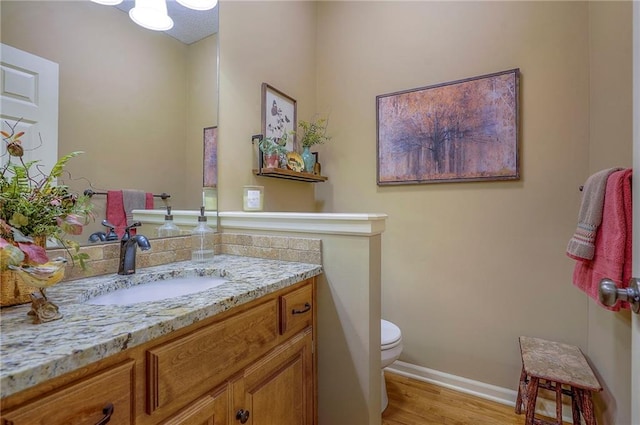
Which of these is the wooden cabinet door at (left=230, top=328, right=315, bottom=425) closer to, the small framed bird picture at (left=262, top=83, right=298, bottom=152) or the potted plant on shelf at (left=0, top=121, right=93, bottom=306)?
the potted plant on shelf at (left=0, top=121, right=93, bottom=306)

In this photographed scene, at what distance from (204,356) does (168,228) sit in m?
0.82

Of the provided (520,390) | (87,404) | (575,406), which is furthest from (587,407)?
(87,404)

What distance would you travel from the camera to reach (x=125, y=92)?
121 cm

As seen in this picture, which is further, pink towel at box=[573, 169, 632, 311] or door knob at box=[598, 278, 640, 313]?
pink towel at box=[573, 169, 632, 311]

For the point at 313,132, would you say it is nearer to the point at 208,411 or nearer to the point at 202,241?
the point at 202,241

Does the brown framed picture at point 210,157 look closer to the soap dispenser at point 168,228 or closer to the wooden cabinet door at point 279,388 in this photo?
the soap dispenser at point 168,228

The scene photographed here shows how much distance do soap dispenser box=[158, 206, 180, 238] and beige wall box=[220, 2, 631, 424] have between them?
1.16 feet

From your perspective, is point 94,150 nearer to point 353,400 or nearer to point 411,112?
point 353,400

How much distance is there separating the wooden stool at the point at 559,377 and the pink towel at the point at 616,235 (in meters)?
0.48

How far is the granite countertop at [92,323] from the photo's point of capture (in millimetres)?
479

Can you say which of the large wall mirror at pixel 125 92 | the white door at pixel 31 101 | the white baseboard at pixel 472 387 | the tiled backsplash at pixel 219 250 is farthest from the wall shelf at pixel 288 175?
the white baseboard at pixel 472 387

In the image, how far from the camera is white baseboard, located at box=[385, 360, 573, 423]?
1.65m

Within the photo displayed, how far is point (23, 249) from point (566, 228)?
233cm

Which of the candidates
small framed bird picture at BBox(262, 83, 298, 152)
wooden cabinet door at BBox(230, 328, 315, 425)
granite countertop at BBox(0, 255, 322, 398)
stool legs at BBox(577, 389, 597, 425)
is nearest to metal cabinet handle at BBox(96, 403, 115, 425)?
granite countertop at BBox(0, 255, 322, 398)
